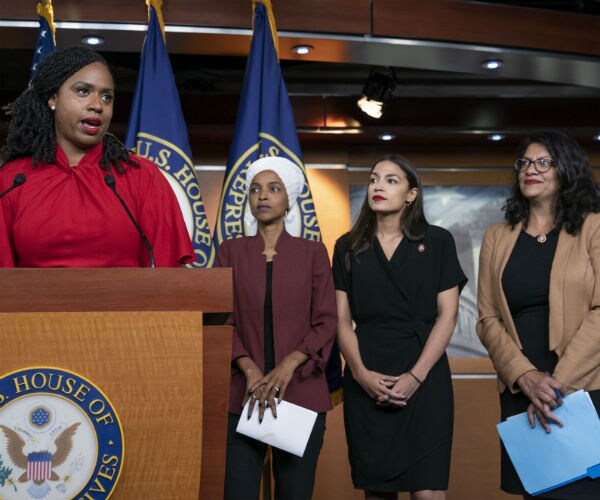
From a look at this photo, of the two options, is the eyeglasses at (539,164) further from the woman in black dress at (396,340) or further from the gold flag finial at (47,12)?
the gold flag finial at (47,12)

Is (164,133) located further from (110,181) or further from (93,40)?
(110,181)

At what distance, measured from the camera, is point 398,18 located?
4.02 meters

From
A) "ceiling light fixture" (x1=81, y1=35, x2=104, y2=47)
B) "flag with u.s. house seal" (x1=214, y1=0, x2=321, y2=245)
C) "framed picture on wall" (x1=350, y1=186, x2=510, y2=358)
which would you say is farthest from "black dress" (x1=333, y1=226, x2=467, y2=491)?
"framed picture on wall" (x1=350, y1=186, x2=510, y2=358)

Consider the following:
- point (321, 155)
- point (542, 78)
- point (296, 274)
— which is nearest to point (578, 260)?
point (296, 274)

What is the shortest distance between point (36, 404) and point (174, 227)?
736 mm

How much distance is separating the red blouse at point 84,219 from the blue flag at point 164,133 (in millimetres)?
1371

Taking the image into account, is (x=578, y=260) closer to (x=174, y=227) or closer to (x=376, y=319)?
(x=376, y=319)

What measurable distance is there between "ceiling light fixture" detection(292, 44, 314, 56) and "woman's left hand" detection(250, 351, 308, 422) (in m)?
1.97

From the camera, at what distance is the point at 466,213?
5.49m

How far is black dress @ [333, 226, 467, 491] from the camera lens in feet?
9.02

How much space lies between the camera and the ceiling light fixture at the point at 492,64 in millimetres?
4258

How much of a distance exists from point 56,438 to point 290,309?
1.34 m

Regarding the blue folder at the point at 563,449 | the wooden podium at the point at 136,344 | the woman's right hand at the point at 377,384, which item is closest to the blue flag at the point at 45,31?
the woman's right hand at the point at 377,384

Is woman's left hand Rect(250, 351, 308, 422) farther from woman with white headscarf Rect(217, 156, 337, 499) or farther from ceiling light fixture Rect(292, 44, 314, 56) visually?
ceiling light fixture Rect(292, 44, 314, 56)
